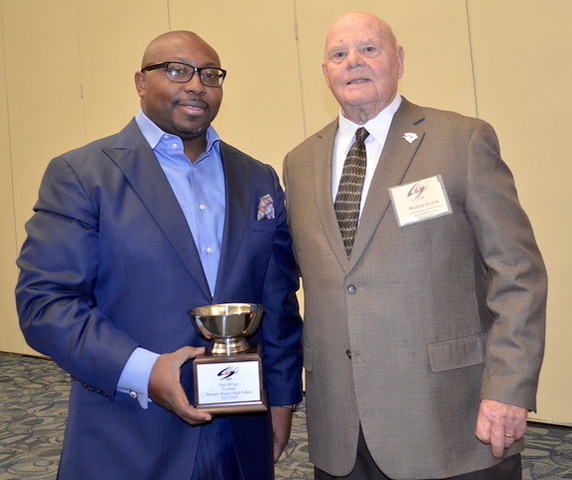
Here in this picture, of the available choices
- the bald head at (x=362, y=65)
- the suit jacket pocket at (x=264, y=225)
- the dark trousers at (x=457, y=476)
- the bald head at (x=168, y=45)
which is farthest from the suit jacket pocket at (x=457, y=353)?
the bald head at (x=168, y=45)

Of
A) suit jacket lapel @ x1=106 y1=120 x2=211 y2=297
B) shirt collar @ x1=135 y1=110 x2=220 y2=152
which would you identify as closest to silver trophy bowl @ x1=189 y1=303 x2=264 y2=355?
suit jacket lapel @ x1=106 y1=120 x2=211 y2=297

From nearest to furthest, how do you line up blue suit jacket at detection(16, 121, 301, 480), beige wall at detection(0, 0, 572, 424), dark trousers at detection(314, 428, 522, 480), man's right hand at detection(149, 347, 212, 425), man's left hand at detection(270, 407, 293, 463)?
man's right hand at detection(149, 347, 212, 425) → blue suit jacket at detection(16, 121, 301, 480) → dark trousers at detection(314, 428, 522, 480) → man's left hand at detection(270, 407, 293, 463) → beige wall at detection(0, 0, 572, 424)

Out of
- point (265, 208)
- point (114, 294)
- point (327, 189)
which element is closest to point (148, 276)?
point (114, 294)

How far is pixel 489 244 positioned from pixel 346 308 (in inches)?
17.1

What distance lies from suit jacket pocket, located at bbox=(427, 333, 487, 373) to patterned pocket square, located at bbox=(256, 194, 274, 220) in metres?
0.64

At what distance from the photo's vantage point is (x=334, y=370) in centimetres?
188

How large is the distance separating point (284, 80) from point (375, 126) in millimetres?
3232

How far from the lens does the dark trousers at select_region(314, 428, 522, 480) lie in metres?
1.79

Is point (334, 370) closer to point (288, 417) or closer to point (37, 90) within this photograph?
point (288, 417)

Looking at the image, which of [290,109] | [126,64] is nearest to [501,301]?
[290,109]

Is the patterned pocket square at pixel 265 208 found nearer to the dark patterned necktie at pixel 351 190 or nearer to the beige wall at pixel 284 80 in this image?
the dark patterned necktie at pixel 351 190

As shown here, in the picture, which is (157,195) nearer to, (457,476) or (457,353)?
(457,353)

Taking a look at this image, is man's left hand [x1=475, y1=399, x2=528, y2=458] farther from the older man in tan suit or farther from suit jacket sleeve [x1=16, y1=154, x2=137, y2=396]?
suit jacket sleeve [x1=16, y1=154, x2=137, y2=396]

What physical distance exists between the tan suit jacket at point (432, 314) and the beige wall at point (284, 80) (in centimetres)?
215
